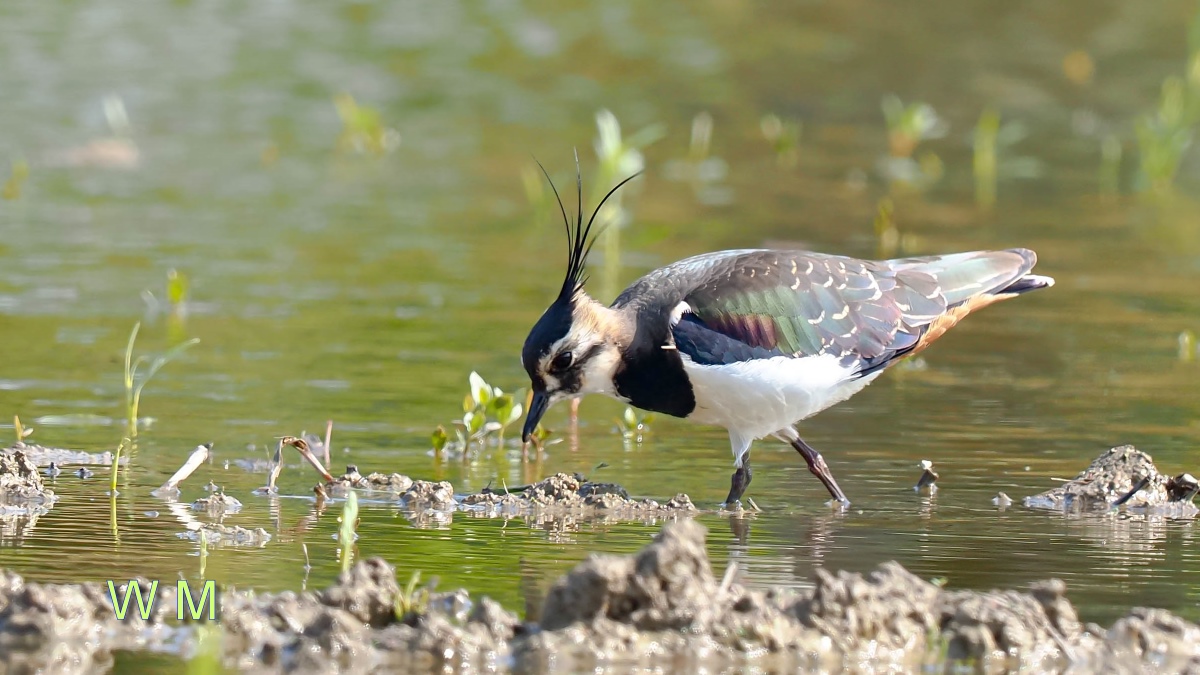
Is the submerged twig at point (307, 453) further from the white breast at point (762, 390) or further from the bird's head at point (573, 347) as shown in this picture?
the white breast at point (762, 390)

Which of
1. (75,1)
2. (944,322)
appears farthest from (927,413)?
(75,1)

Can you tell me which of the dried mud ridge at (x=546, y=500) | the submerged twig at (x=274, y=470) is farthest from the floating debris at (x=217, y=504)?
the dried mud ridge at (x=546, y=500)

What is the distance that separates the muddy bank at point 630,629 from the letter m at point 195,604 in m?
0.05

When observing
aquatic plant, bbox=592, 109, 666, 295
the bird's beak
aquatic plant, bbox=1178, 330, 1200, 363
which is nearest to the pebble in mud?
the bird's beak

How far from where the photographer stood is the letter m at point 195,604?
17.7ft

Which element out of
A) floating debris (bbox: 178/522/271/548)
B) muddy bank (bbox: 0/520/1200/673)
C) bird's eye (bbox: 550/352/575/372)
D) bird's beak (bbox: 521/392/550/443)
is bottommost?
muddy bank (bbox: 0/520/1200/673)

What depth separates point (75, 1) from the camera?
25344 mm

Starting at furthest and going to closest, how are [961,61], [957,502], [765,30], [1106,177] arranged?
[765,30] → [961,61] → [1106,177] → [957,502]

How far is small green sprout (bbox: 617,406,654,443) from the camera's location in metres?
9.15

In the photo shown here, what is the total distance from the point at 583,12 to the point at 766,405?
1964 cm

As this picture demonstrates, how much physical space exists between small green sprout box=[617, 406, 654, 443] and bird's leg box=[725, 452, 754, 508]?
1.38 meters

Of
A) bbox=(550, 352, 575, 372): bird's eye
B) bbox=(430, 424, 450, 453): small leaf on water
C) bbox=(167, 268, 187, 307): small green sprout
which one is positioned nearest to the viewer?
bbox=(550, 352, 575, 372): bird's eye

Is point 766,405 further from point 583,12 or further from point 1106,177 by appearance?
point 583,12

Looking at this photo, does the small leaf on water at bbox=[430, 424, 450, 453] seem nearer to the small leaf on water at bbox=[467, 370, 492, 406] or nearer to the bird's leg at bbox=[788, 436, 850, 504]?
the small leaf on water at bbox=[467, 370, 492, 406]
